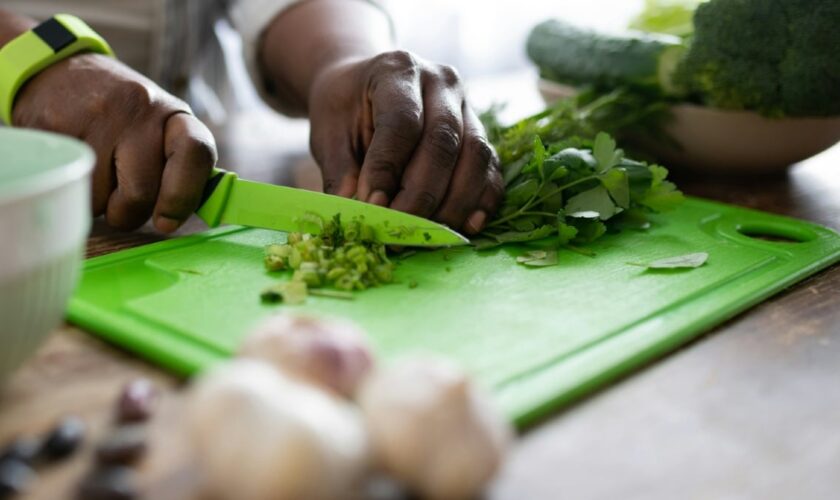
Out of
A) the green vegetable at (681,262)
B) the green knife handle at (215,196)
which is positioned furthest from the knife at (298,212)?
the green vegetable at (681,262)

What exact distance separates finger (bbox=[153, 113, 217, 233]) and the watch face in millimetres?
242

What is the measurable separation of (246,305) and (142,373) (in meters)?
0.18

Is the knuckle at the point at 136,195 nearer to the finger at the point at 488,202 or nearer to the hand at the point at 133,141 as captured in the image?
the hand at the point at 133,141

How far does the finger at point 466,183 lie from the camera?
3.99 ft

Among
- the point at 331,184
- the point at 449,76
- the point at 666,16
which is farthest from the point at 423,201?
the point at 666,16

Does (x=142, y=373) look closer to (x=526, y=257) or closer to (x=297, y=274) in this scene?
(x=297, y=274)

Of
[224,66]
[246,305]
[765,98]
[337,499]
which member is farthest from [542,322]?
[224,66]

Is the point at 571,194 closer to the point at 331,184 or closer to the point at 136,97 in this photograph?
the point at 331,184

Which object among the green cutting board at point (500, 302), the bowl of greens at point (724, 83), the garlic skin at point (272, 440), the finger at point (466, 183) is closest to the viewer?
the garlic skin at point (272, 440)

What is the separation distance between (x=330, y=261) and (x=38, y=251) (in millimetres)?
461

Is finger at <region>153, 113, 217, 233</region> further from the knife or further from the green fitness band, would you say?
the green fitness band

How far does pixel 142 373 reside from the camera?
2.66ft

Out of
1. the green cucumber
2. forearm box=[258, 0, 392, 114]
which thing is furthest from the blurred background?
the green cucumber

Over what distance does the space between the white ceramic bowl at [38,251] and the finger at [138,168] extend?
448 millimetres
